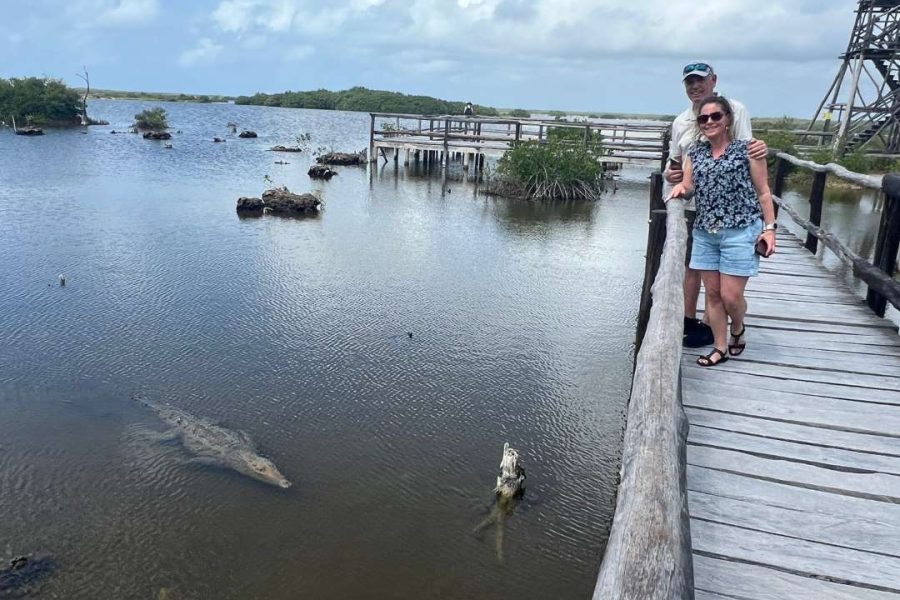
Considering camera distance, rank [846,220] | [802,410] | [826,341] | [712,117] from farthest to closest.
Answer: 1. [846,220]
2. [826,341]
3. [712,117]
4. [802,410]

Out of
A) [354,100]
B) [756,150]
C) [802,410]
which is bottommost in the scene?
[802,410]

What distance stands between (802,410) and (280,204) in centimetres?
1587

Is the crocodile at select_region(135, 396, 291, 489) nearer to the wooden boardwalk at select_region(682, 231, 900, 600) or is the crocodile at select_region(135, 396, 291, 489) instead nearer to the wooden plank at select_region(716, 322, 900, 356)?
the wooden boardwalk at select_region(682, 231, 900, 600)

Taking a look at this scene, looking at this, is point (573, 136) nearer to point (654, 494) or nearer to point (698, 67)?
point (698, 67)

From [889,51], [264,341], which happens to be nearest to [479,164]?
[889,51]

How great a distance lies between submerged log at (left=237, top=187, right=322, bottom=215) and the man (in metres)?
13.9

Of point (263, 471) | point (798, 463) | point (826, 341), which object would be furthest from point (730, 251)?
point (263, 471)

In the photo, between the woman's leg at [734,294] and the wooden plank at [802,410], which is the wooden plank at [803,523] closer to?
the wooden plank at [802,410]

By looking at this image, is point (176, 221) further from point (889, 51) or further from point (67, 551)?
point (889, 51)

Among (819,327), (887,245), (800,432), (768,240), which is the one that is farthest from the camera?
(887,245)

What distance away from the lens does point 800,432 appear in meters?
3.66

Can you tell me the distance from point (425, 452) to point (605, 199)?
59.0 feet

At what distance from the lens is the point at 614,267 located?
45.1ft

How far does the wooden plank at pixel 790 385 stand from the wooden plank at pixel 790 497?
1149 mm
